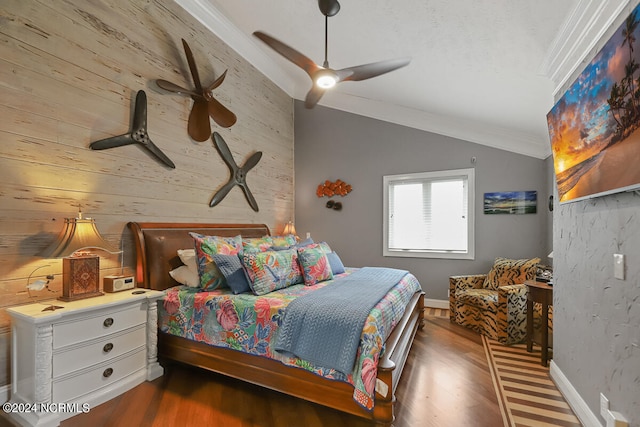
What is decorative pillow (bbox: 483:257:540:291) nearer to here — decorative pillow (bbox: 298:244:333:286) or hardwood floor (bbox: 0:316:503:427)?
hardwood floor (bbox: 0:316:503:427)

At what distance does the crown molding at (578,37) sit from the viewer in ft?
5.22

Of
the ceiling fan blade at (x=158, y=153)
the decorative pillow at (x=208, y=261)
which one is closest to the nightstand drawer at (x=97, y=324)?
the decorative pillow at (x=208, y=261)

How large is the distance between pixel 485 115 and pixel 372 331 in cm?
334

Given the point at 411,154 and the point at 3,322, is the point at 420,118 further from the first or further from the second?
the point at 3,322

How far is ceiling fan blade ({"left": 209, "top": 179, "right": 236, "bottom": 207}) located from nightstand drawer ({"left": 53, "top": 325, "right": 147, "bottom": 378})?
1623 mm

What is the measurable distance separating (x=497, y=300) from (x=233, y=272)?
9.16 ft

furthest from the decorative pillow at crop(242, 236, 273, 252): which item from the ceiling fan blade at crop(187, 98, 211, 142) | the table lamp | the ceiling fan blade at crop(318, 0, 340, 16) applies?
the ceiling fan blade at crop(318, 0, 340, 16)

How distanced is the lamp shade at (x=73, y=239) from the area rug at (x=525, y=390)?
9.84ft

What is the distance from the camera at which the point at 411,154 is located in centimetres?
461

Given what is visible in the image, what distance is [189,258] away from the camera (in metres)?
2.78

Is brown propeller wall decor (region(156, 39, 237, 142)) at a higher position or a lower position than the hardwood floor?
higher

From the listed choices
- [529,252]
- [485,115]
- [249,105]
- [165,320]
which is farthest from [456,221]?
[165,320]

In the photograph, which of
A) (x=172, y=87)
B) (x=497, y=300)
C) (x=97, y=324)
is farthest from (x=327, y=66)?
(x=497, y=300)

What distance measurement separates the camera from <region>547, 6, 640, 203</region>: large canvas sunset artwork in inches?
51.5
